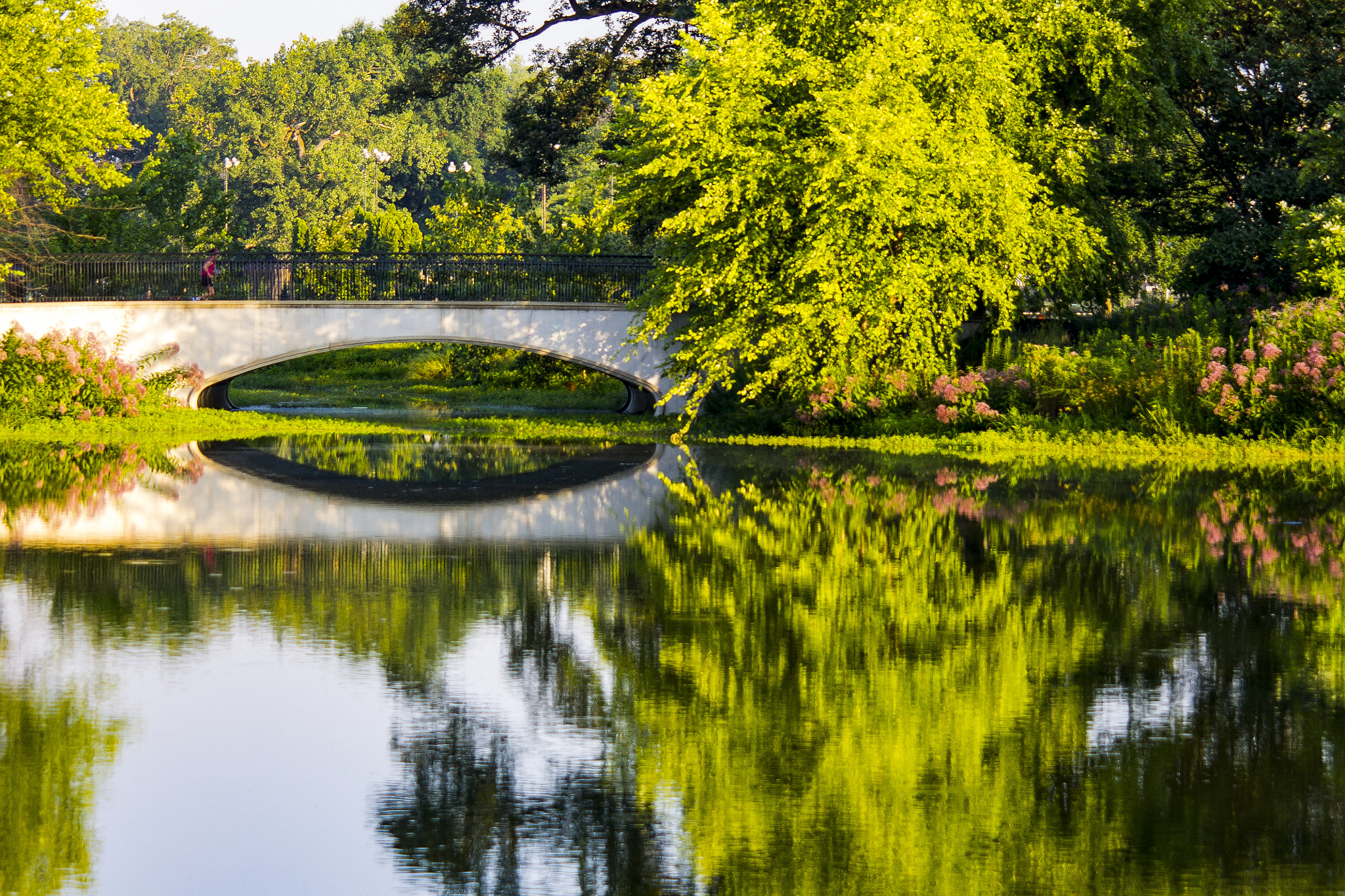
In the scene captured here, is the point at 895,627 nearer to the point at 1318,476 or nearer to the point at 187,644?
the point at 187,644

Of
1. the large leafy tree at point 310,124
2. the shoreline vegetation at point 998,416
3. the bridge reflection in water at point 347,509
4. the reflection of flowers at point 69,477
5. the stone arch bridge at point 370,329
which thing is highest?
the large leafy tree at point 310,124

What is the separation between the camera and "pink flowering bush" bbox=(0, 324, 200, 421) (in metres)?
30.6

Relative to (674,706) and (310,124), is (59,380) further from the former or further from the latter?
(310,124)

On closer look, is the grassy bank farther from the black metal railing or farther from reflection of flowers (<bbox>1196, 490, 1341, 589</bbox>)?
reflection of flowers (<bbox>1196, 490, 1341, 589</bbox>)

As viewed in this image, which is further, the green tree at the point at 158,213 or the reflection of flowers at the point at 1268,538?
the green tree at the point at 158,213

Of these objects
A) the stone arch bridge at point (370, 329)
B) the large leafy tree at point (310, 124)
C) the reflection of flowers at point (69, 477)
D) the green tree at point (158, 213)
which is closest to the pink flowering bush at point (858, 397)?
the stone arch bridge at point (370, 329)

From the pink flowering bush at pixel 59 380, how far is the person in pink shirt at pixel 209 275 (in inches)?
184

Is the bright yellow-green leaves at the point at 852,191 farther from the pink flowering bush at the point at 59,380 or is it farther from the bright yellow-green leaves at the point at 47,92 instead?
the bright yellow-green leaves at the point at 47,92

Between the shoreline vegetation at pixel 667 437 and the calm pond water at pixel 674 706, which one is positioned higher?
the shoreline vegetation at pixel 667 437

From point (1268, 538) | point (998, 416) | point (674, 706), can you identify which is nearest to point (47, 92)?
point (998, 416)

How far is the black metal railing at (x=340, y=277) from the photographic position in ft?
119

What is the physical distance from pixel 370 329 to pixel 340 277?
190cm

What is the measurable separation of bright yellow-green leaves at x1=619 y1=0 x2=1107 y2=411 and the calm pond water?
10.8 metres

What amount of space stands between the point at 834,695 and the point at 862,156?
1862cm
